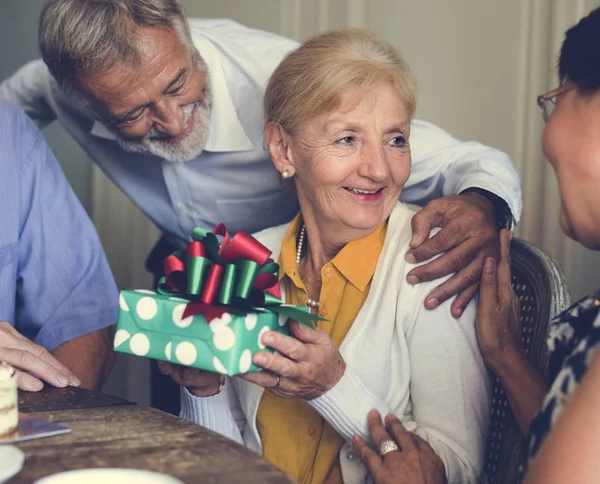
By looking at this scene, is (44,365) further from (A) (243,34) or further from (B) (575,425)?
(A) (243,34)

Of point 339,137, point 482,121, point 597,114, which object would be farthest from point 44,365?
point 482,121

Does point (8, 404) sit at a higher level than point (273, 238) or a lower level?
higher

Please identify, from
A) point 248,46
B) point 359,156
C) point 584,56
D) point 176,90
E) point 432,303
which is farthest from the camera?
point 248,46

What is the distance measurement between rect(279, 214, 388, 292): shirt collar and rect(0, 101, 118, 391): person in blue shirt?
0.48m

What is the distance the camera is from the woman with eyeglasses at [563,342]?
3.02 ft

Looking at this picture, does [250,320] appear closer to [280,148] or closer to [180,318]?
[180,318]

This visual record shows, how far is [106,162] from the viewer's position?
263cm

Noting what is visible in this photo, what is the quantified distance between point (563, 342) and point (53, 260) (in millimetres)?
1304

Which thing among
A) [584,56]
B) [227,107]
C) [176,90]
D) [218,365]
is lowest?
[218,365]

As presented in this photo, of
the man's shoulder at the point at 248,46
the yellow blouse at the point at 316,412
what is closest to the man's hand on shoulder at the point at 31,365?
the yellow blouse at the point at 316,412

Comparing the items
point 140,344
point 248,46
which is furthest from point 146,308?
point 248,46

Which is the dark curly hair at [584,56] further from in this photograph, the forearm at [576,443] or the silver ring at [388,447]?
the silver ring at [388,447]

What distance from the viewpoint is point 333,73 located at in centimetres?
178

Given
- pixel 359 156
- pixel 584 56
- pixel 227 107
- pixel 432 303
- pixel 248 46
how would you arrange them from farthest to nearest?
pixel 248 46
pixel 227 107
pixel 359 156
pixel 432 303
pixel 584 56
